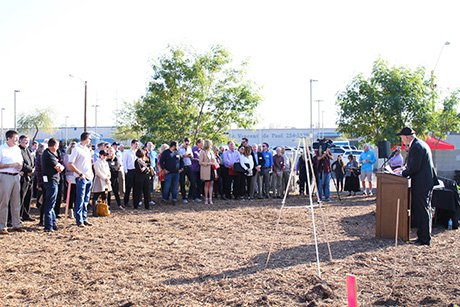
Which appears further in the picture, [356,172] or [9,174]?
[356,172]

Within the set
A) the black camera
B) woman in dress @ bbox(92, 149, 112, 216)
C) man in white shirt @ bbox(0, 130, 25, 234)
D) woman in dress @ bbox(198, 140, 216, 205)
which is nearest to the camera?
man in white shirt @ bbox(0, 130, 25, 234)

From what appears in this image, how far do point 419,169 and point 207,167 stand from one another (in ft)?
23.2

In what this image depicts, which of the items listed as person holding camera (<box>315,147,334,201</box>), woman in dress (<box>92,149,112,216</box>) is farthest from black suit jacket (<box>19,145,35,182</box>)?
person holding camera (<box>315,147,334,201</box>)

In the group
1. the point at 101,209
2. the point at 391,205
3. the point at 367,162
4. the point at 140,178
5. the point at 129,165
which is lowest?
the point at 101,209

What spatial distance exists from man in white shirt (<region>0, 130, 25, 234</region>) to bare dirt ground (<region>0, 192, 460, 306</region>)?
585 millimetres

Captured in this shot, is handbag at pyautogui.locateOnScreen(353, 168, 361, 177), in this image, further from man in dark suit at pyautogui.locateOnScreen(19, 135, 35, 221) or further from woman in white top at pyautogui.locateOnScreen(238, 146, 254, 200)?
man in dark suit at pyautogui.locateOnScreen(19, 135, 35, 221)

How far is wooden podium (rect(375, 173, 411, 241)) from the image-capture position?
7.52m

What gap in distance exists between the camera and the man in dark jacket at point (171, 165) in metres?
12.5

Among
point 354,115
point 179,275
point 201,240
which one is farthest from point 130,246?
point 354,115

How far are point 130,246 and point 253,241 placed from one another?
2.28 metres

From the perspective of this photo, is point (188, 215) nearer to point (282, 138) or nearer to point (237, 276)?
point (237, 276)

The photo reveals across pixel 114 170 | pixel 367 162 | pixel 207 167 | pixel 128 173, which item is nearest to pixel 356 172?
pixel 367 162

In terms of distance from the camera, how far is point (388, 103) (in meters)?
16.2

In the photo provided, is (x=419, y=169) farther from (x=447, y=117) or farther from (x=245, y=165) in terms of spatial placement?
(x=447, y=117)
